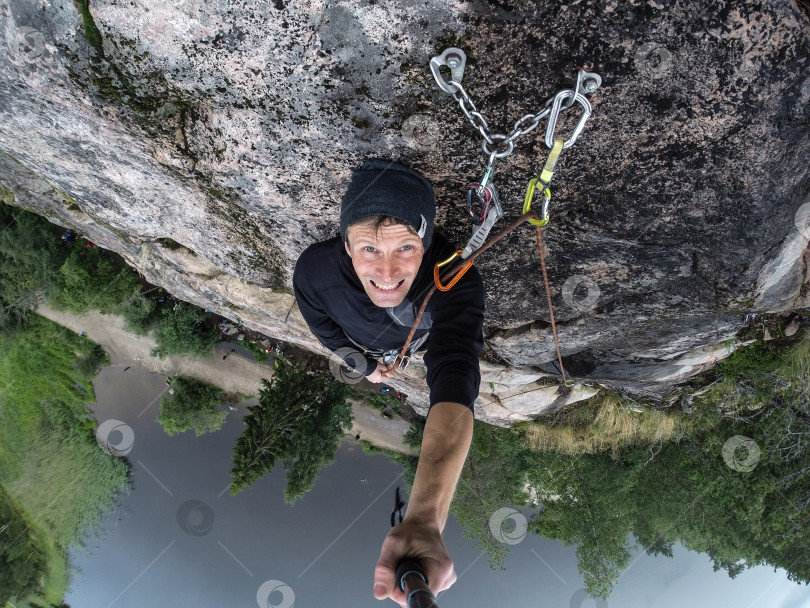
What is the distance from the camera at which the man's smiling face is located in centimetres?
220

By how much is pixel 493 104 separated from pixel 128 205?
3021 millimetres

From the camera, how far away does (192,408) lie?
7.01m

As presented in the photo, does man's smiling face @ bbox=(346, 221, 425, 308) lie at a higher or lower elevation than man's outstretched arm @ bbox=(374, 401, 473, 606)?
higher

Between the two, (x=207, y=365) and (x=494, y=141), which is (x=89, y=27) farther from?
(x=207, y=365)

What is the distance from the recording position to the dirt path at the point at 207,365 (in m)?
7.37

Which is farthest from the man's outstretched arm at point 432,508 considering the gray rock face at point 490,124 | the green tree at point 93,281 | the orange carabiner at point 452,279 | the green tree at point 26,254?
the green tree at point 26,254

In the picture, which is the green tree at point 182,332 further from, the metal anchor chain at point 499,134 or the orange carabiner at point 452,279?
the metal anchor chain at point 499,134

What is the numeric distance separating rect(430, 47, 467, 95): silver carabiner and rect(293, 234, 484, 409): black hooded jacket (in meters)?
0.85

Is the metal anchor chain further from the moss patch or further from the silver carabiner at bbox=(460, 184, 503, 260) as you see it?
the moss patch

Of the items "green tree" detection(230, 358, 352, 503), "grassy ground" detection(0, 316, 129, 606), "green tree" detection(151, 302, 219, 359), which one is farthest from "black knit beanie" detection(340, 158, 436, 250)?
"grassy ground" detection(0, 316, 129, 606)

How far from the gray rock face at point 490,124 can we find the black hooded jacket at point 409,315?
0.37m

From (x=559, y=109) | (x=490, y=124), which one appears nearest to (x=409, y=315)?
(x=490, y=124)

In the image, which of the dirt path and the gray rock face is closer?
the gray rock face

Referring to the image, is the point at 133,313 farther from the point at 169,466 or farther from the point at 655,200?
the point at 655,200
